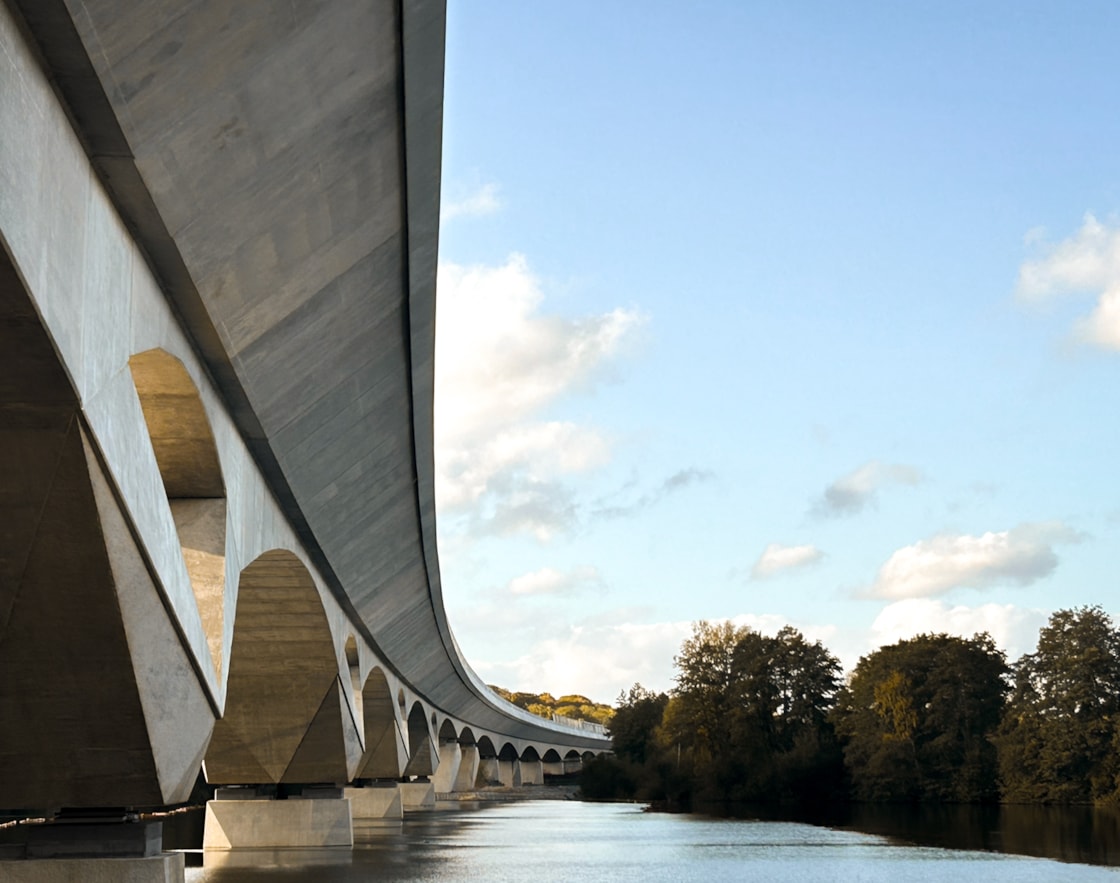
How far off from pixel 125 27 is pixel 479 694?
80473 millimetres

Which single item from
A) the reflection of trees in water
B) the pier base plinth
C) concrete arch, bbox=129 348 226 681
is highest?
concrete arch, bbox=129 348 226 681

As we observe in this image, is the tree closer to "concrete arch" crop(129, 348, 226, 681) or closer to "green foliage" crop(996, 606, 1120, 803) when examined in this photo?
"green foliage" crop(996, 606, 1120, 803)

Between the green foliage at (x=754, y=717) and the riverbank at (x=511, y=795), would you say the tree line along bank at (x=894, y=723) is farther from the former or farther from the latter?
the riverbank at (x=511, y=795)

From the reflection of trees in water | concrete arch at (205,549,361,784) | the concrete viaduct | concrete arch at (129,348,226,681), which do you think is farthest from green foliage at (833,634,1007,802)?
concrete arch at (129,348,226,681)

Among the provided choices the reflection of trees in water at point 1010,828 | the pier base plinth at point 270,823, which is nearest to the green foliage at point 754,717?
the reflection of trees in water at point 1010,828

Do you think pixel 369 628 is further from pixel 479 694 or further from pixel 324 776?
pixel 479 694

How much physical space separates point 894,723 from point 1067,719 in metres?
11.9

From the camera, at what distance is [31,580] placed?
37.8 feet

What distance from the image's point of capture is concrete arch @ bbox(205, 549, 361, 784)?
3253 cm

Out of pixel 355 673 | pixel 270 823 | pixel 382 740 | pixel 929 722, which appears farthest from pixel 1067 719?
pixel 270 823

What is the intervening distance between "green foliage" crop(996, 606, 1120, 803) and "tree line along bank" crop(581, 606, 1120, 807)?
0.07 metres

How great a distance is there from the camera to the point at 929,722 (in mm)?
76625

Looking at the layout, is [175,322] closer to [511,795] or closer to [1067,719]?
[1067,719]

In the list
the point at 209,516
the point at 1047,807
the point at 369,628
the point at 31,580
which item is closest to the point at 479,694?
the point at 1047,807
